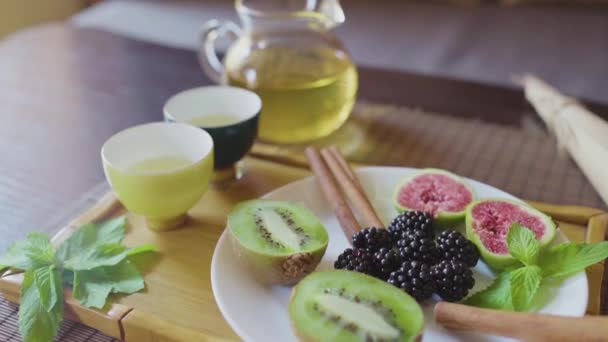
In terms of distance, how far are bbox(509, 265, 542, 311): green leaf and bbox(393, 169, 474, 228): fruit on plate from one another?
Answer: 0.16m

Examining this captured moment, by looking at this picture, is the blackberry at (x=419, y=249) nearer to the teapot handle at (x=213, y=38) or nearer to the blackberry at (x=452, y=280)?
the blackberry at (x=452, y=280)

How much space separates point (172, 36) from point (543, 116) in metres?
1.12

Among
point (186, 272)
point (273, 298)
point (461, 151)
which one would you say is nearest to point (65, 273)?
point (186, 272)

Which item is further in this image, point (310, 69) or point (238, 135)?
point (310, 69)

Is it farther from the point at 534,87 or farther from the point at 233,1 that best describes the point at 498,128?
the point at 233,1

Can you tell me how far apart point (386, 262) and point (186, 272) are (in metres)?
0.26

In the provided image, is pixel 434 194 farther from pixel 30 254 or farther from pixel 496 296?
pixel 30 254

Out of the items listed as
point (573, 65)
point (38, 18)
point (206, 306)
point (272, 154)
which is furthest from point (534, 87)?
point (38, 18)

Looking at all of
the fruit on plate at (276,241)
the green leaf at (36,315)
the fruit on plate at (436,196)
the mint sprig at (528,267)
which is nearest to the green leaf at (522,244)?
the mint sprig at (528,267)

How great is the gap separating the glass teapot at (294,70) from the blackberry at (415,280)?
43 centimetres

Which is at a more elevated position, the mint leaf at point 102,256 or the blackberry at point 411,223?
the blackberry at point 411,223

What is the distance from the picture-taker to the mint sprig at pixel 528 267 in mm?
685

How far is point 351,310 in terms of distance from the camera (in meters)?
0.63

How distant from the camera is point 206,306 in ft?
2.38
